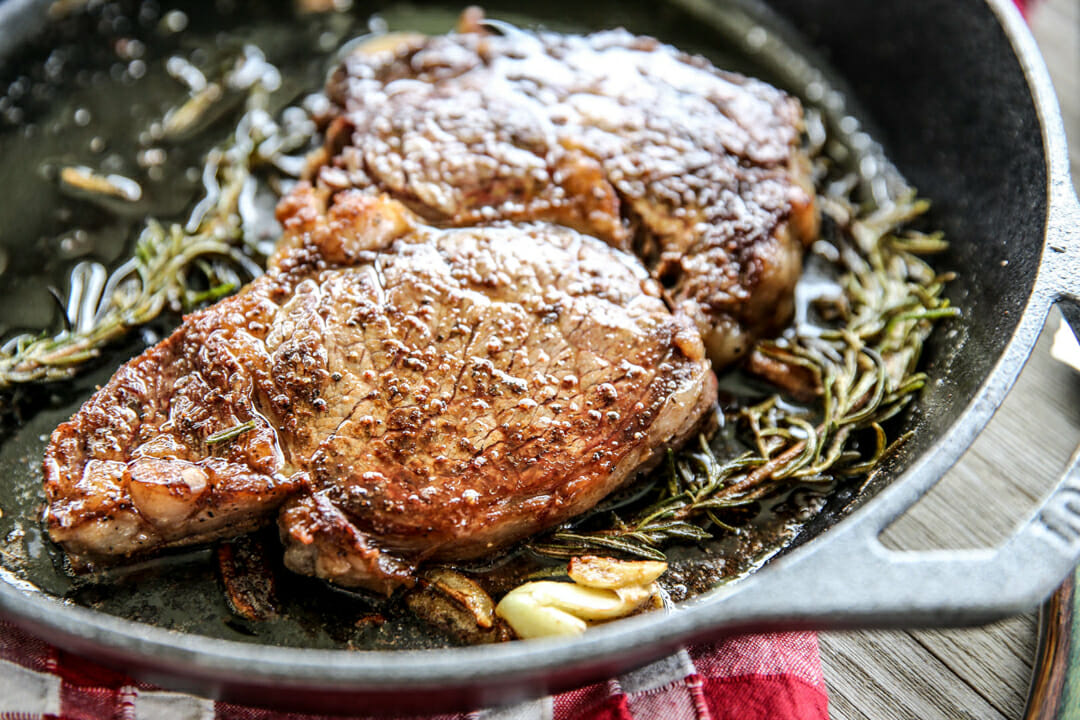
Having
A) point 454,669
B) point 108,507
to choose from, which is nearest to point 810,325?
point 454,669

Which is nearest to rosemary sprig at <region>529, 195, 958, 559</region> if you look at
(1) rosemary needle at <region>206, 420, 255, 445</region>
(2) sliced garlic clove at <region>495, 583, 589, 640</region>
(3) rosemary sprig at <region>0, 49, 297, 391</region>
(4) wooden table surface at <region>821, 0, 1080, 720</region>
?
(2) sliced garlic clove at <region>495, 583, 589, 640</region>

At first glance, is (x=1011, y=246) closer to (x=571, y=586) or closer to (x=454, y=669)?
(x=571, y=586)

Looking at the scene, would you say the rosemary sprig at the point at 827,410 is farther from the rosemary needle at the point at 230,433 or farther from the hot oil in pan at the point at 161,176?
the rosemary needle at the point at 230,433

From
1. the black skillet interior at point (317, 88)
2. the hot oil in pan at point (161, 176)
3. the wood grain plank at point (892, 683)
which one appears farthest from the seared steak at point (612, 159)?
the wood grain plank at point (892, 683)

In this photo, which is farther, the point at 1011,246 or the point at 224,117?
the point at 224,117

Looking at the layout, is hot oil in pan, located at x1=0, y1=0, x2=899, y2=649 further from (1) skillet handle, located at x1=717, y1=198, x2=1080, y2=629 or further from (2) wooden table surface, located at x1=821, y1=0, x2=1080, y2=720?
(1) skillet handle, located at x1=717, y1=198, x2=1080, y2=629
